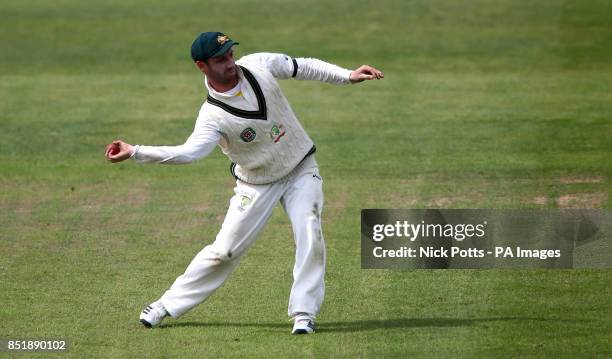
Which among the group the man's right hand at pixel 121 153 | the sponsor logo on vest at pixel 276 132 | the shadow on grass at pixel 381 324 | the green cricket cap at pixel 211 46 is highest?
the green cricket cap at pixel 211 46

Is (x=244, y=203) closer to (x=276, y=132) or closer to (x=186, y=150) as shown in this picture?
(x=276, y=132)

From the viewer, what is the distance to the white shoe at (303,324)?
9398 millimetres

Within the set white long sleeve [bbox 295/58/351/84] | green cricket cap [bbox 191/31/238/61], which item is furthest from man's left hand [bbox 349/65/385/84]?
Answer: green cricket cap [bbox 191/31/238/61]

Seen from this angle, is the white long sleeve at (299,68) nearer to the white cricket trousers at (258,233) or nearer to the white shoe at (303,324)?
the white cricket trousers at (258,233)

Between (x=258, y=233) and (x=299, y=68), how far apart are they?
1.36 m

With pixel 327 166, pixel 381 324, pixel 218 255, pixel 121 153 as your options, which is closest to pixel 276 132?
pixel 218 255

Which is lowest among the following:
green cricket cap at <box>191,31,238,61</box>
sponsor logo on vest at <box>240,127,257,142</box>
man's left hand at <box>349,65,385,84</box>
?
sponsor logo on vest at <box>240,127,257,142</box>

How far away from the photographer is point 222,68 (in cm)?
926

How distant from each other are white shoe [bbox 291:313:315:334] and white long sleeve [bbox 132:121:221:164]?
1456 millimetres

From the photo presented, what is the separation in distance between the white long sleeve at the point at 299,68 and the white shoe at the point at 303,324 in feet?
6.21

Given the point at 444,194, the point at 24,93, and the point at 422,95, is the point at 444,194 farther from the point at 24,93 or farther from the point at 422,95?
the point at 24,93

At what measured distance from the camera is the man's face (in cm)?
925

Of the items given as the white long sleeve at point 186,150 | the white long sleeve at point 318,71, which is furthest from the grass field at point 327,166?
the white long sleeve at point 318,71

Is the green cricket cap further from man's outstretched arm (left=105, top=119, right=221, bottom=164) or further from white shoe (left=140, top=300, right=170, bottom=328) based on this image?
white shoe (left=140, top=300, right=170, bottom=328)
